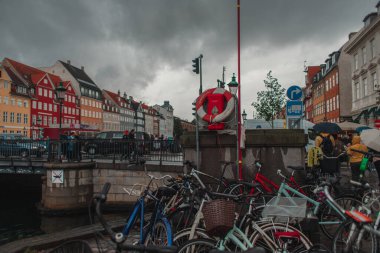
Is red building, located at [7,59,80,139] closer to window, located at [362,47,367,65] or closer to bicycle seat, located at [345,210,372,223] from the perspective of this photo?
window, located at [362,47,367,65]

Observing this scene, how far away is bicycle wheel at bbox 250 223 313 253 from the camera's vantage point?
3.81m

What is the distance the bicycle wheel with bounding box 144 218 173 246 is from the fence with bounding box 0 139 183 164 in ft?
42.2

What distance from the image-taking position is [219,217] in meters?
3.71

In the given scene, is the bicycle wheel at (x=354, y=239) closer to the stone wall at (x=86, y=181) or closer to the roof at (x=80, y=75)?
the stone wall at (x=86, y=181)

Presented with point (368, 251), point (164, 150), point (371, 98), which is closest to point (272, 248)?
point (368, 251)

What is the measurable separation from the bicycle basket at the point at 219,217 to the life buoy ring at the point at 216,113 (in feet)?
11.8

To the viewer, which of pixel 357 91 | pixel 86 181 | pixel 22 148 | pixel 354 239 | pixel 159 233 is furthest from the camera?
pixel 357 91

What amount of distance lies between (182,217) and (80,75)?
9312 centimetres

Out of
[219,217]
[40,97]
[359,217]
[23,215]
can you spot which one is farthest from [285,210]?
[40,97]

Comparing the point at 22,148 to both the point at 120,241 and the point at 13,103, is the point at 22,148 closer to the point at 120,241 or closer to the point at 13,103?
the point at 120,241

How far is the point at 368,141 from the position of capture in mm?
5891

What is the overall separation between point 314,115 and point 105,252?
73.7 m

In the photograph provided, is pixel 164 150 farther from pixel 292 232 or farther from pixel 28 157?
pixel 292 232

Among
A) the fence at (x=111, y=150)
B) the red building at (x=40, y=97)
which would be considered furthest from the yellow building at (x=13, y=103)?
the fence at (x=111, y=150)
